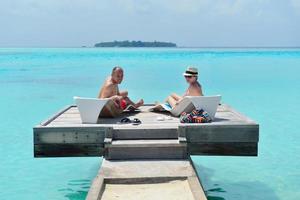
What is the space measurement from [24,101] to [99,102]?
1619 centimetres

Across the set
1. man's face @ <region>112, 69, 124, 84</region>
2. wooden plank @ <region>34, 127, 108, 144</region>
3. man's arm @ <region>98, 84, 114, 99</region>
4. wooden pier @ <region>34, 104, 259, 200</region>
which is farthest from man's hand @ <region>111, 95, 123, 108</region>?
wooden plank @ <region>34, 127, 108, 144</region>

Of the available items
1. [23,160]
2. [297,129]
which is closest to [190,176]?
[23,160]

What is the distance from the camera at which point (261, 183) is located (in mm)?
9805

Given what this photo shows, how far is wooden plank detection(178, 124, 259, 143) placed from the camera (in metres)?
7.25

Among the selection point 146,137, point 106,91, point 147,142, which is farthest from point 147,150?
point 106,91

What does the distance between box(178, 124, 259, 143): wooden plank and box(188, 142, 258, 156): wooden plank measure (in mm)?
69

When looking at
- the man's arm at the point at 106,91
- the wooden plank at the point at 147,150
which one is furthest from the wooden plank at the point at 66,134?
the man's arm at the point at 106,91

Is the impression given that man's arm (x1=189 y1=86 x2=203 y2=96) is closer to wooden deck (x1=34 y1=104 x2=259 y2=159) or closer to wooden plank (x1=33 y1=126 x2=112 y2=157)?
wooden deck (x1=34 y1=104 x2=259 y2=159)

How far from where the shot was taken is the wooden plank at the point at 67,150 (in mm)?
7281

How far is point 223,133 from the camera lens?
7.27 m

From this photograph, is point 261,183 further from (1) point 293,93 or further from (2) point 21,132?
(1) point 293,93

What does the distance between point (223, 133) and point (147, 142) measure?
1144 millimetres

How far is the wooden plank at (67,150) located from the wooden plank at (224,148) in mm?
1376

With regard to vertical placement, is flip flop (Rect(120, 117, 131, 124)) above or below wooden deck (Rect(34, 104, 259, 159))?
above
